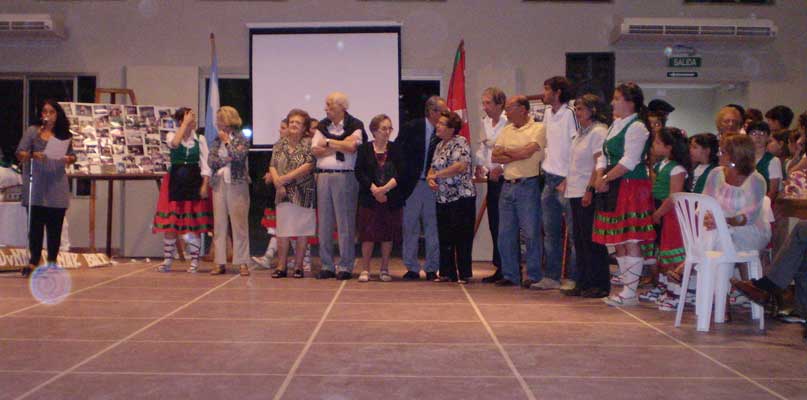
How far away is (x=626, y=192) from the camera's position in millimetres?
5516

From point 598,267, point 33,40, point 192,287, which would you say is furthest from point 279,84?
point 598,267

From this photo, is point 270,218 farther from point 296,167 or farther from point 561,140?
point 561,140

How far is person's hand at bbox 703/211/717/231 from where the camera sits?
4.69 meters

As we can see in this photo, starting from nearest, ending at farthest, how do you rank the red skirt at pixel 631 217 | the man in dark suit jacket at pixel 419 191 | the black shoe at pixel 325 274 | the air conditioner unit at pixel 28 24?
1. the red skirt at pixel 631 217
2. the man in dark suit jacket at pixel 419 191
3. the black shoe at pixel 325 274
4. the air conditioner unit at pixel 28 24

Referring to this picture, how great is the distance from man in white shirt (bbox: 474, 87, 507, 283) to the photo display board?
11.2 ft

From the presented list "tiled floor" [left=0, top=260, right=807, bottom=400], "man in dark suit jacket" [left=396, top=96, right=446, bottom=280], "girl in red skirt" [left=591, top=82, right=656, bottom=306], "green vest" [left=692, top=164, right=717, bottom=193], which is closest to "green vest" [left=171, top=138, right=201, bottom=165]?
"tiled floor" [left=0, top=260, right=807, bottom=400]

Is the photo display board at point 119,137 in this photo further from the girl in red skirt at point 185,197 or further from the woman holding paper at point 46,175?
the woman holding paper at point 46,175

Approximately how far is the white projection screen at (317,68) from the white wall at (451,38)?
261 mm

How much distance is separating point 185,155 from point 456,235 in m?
2.62

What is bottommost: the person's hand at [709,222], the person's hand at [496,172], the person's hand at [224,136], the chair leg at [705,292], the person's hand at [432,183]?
the chair leg at [705,292]

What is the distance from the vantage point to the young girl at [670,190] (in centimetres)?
538

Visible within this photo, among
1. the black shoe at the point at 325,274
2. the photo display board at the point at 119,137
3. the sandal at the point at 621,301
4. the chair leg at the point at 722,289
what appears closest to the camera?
the chair leg at the point at 722,289

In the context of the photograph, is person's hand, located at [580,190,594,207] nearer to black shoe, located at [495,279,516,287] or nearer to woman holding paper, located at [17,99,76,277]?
black shoe, located at [495,279,516,287]

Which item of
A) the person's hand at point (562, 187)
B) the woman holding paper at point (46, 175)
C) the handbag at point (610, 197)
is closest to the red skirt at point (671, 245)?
the handbag at point (610, 197)
